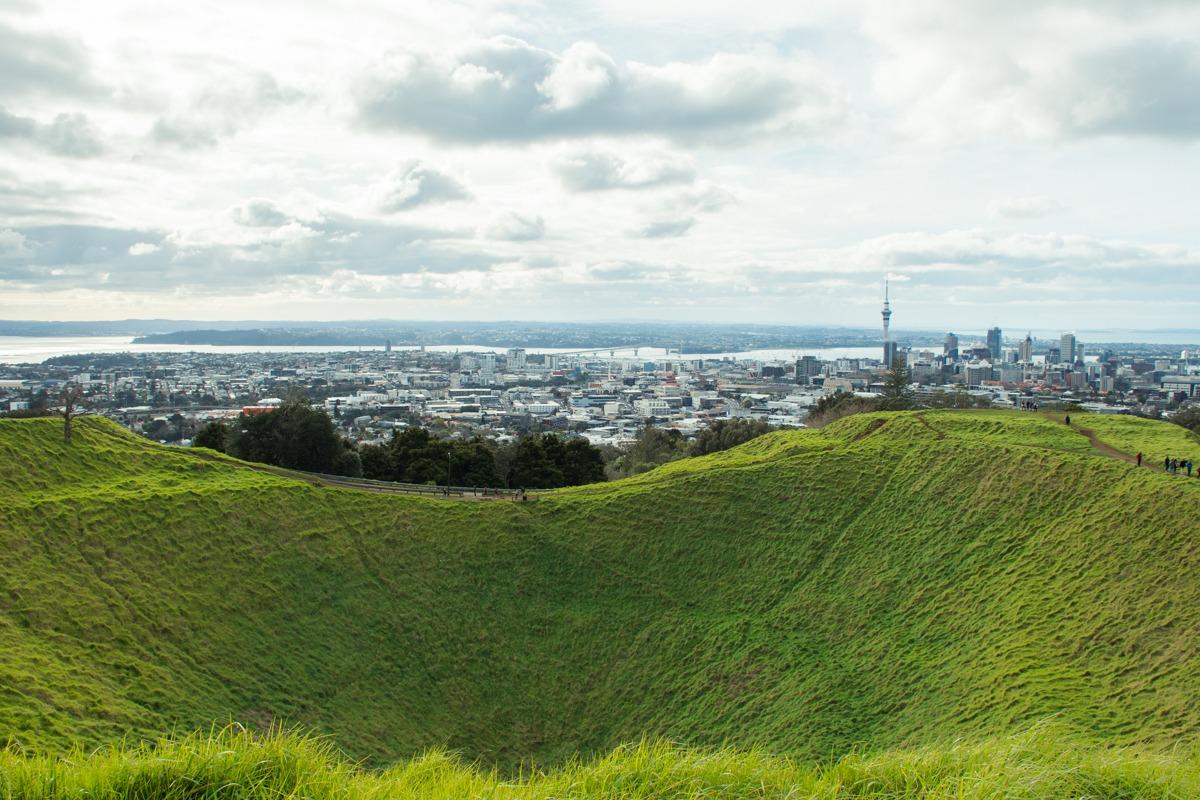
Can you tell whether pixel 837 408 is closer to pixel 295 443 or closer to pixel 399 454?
pixel 399 454

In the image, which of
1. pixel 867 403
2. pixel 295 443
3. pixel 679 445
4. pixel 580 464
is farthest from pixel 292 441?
pixel 867 403

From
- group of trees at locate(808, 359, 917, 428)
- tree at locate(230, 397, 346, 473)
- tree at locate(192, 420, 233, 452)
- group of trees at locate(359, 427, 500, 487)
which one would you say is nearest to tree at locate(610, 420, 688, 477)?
group of trees at locate(808, 359, 917, 428)

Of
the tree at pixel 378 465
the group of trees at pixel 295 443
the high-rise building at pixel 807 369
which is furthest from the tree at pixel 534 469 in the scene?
the high-rise building at pixel 807 369

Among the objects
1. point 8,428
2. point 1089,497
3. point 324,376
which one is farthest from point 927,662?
point 324,376

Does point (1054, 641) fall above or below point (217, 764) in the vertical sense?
below

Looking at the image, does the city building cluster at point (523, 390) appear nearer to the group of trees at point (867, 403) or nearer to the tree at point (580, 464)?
the group of trees at point (867, 403)

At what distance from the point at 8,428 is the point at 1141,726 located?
37.0 meters

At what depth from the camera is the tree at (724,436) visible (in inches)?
2250

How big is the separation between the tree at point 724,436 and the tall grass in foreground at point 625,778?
48324mm

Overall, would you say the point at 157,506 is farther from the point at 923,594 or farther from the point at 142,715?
the point at 923,594

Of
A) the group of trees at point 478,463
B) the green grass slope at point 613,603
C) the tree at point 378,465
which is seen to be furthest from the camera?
the tree at point 378,465

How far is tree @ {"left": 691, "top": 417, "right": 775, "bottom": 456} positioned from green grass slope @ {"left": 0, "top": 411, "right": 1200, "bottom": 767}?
21.6 metres

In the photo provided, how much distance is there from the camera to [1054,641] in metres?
22.1

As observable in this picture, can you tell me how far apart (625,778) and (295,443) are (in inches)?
1549
